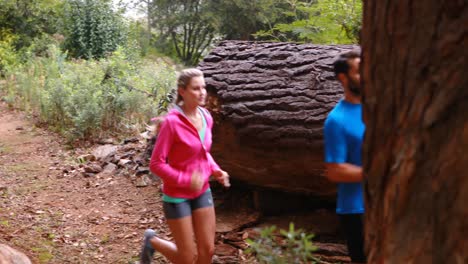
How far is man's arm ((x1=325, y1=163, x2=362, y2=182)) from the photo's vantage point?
2.88m

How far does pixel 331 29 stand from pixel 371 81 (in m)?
7.25

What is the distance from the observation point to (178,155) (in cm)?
378

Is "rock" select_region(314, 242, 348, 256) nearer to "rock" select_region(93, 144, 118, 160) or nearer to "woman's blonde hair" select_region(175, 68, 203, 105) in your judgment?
"woman's blonde hair" select_region(175, 68, 203, 105)

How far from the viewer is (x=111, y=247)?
18.7 ft

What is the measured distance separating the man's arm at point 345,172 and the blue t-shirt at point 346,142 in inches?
1.1

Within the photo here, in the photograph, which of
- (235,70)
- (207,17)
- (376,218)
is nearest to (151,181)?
(235,70)

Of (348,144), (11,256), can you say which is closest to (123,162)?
(11,256)

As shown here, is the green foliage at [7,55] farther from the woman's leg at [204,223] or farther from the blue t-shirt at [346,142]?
the blue t-shirt at [346,142]

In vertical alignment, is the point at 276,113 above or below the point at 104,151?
above

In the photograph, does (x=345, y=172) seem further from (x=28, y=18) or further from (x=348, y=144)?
(x=28, y=18)

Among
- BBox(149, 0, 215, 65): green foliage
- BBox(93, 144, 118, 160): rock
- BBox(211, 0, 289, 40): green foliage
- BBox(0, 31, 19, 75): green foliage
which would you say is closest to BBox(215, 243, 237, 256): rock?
BBox(93, 144, 118, 160): rock

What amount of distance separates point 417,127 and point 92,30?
52.5ft

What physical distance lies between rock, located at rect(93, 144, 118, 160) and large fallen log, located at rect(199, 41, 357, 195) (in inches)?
121

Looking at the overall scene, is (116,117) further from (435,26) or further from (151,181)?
(435,26)
